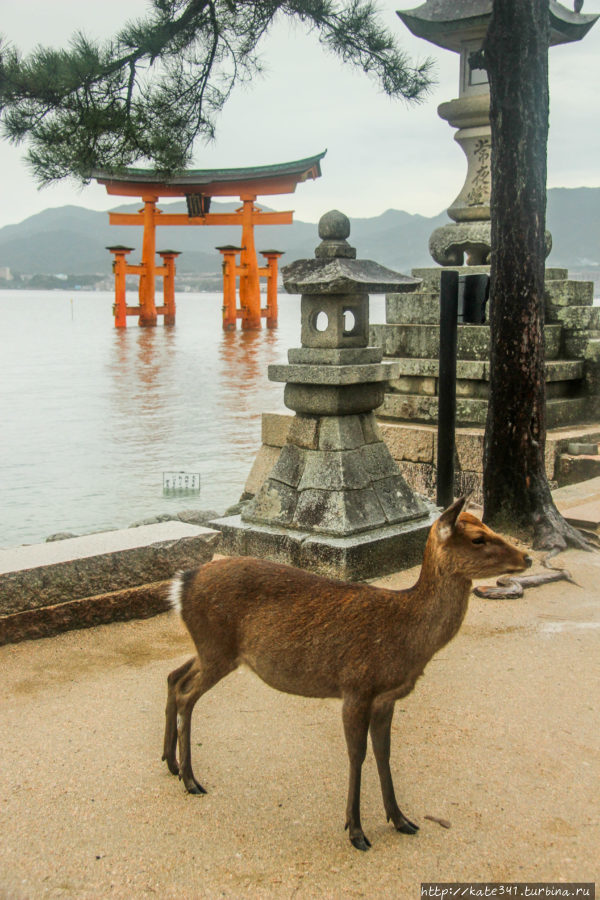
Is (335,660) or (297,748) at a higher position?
(335,660)

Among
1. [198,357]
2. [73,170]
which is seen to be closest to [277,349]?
[198,357]

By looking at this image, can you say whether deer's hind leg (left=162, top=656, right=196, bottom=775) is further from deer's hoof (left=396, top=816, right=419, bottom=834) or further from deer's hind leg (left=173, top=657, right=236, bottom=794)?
deer's hoof (left=396, top=816, right=419, bottom=834)

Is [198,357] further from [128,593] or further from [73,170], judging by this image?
[128,593]

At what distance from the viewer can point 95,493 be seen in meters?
14.6

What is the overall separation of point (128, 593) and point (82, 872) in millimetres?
2170

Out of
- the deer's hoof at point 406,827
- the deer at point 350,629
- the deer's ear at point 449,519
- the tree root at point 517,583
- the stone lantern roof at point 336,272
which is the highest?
the stone lantern roof at point 336,272

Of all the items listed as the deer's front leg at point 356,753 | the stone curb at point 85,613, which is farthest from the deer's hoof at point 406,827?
the stone curb at point 85,613

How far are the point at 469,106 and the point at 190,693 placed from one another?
776cm

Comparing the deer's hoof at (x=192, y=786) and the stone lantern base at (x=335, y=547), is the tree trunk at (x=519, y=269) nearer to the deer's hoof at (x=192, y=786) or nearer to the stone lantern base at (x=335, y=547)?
the stone lantern base at (x=335, y=547)

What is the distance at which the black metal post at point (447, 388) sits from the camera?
261 inches

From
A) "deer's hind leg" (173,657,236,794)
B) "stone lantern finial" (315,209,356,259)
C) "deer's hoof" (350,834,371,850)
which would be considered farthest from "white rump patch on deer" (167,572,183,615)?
"stone lantern finial" (315,209,356,259)

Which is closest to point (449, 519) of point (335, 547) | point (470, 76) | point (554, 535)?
point (335, 547)

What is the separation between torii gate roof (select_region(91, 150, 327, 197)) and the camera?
32.4 meters

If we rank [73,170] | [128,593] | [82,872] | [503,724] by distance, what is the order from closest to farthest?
1. [82,872]
2. [503,724]
3. [128,593]
4. [73,170]
